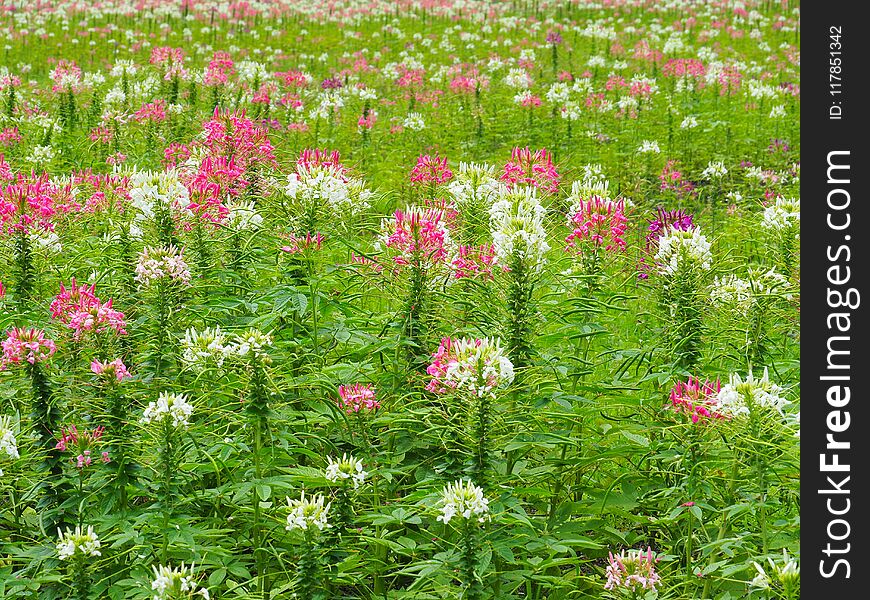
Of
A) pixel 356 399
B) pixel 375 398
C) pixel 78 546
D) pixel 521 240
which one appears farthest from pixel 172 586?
pixel 521 240

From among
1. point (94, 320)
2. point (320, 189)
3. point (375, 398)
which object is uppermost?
point (320, 189)

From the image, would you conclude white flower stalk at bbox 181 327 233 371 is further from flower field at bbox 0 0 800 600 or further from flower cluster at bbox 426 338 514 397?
flower cluster at bbox 426 338 514 397

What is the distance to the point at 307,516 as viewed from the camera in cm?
310

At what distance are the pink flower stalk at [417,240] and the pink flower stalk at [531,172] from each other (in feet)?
3.98

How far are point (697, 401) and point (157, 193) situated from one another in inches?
102

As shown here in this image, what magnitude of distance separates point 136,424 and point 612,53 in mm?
13636

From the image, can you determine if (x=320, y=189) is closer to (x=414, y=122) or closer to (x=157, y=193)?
(x=157, y=193)

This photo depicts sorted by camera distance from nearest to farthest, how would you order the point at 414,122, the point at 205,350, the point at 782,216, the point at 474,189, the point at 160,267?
1. the point at 205,350
2. the point at 160,267
3. the point at 782,216
4. the point at 474,189
5. the point at 414,122

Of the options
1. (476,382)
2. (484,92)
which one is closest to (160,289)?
(476,382)

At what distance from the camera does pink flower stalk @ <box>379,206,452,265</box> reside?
155 inches

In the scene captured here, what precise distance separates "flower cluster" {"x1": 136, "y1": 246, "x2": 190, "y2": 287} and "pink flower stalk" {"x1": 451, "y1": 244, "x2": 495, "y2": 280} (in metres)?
1.18

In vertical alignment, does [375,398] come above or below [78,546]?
above

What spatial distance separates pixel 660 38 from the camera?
1717 centimetres

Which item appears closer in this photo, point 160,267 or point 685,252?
point 160,267
